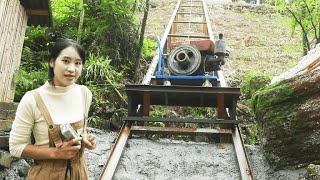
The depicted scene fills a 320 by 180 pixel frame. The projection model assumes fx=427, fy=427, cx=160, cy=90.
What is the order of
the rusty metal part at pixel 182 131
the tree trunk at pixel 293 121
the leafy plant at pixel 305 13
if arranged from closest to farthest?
the tree trunk at pixel 293 121, the rusty metal part at pixel 182 131, the leafy plant at pixel 305 13

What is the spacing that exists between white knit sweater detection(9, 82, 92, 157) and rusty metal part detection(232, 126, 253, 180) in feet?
9.08

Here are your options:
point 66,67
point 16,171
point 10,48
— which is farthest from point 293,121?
point 10,48

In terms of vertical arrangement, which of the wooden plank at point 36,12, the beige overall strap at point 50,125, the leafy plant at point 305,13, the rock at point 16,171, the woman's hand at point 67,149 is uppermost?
the leafy plant at point 305,13

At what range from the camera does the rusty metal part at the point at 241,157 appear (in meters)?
4.82

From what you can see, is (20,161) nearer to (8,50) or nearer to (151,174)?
(151,174)

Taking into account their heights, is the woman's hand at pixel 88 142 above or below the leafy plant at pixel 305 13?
below

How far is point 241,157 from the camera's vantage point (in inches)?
213

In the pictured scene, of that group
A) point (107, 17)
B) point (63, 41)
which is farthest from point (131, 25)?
point (63, 41)

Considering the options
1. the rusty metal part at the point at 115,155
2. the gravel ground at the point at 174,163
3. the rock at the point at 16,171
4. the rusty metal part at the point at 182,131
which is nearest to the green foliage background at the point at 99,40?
the rusty metal part at the point at 182,131

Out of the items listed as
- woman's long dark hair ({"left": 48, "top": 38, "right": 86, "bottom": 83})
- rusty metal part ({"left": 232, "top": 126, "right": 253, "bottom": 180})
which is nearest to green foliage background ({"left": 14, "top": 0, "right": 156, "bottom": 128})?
rusty metal part ({"left": 232, "top": 126, "right": 253, "bottom": 180})

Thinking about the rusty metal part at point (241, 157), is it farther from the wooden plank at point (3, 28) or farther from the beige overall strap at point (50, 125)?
the wooden plank at point (3, 28)

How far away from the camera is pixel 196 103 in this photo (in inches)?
298

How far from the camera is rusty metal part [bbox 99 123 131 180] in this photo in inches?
189

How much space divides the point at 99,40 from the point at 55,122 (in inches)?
313
